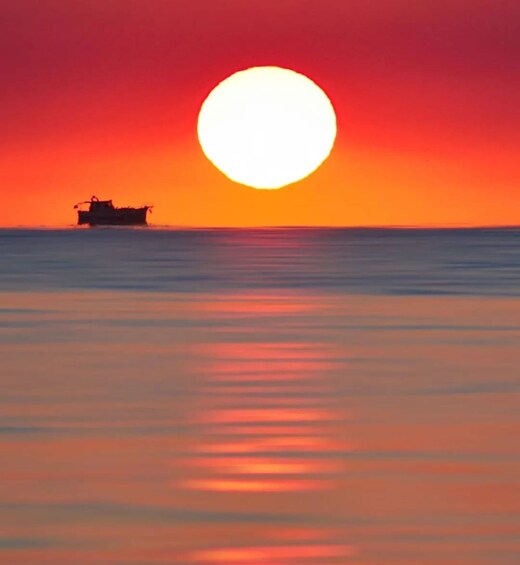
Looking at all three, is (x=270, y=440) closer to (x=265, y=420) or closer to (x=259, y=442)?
(x=259, y=442)

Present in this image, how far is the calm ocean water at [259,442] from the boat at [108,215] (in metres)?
147

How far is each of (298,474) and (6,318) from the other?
21082 mm

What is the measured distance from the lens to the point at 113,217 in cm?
18050

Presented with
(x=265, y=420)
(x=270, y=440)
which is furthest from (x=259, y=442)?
(x=265, y=420)

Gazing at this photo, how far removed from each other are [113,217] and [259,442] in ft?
542

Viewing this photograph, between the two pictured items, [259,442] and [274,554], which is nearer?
[274,554]

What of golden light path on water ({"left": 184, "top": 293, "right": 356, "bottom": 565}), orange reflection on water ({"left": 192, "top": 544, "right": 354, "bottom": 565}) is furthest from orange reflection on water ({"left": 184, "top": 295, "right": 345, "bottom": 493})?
orange reflection on water ({"left": 192, "top": 544, "right": 354, "bottom": 565})

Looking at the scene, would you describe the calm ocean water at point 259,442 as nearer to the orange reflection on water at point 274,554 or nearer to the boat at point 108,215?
the orange reflection on water at point 274,554

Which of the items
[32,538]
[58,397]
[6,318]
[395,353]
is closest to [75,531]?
[32,538]

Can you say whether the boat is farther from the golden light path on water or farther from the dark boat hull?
the golden light path on water

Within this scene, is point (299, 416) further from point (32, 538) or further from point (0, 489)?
point (32, 538)

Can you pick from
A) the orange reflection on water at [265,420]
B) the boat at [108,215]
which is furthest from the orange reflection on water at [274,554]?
the boat at [108,215]

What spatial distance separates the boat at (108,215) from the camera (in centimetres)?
18050

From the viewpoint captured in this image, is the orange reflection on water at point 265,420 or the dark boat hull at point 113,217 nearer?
the orange reflection on water at point 265,420
